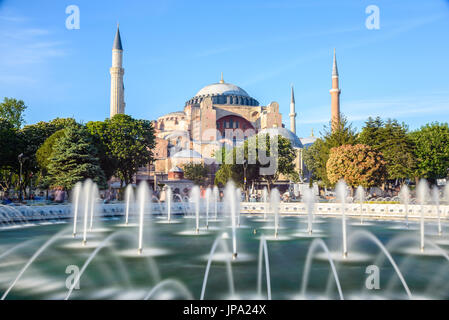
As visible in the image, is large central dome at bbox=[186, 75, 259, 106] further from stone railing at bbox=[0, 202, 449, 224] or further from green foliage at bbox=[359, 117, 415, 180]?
stone railing at bbox=[0, 202, 449, 224]

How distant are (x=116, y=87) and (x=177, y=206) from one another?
105 feet

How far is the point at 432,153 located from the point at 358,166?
10.9 meters

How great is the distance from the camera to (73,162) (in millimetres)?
25312

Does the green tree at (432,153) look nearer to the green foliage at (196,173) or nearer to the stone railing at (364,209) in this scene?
the stone railing at (364,209)

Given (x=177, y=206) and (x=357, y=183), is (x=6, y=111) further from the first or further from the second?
(x=357, y=183)

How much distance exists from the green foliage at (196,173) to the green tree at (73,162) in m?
24.3

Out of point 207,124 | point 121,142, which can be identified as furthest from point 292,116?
point 121,142

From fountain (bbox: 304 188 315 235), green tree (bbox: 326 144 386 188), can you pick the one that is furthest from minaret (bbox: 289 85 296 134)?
fountain (bbox: 304 188 315 235)

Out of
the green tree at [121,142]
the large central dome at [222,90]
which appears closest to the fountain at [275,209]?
the green tree at [121,142]

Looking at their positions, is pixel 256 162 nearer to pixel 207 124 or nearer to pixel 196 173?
pixel 196 173

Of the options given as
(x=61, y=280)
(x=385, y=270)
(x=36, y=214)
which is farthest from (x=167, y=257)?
(x=36, y=214)

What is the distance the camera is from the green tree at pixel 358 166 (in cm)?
2706

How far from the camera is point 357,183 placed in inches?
1091

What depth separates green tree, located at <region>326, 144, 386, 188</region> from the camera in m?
27.1
